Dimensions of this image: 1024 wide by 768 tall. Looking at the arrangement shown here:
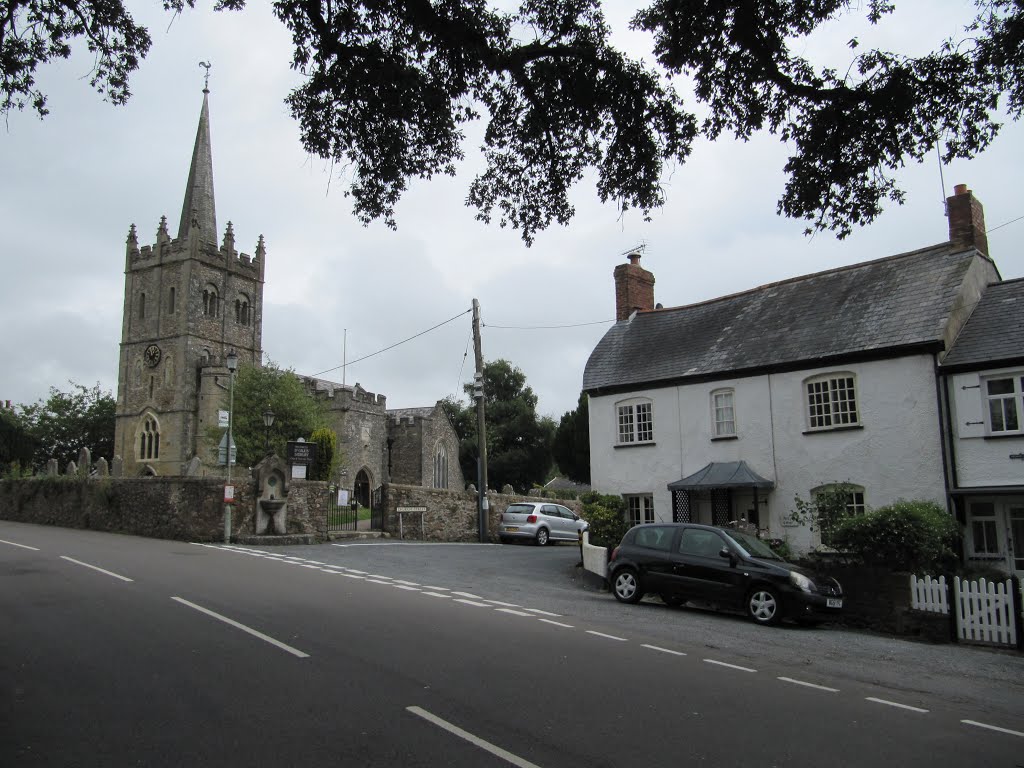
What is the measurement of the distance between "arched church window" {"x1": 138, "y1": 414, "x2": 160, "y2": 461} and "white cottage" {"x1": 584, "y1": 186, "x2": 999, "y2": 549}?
155 feet

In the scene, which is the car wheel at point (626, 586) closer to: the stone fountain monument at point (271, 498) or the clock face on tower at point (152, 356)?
the stone fountain monument at point (271, 498)

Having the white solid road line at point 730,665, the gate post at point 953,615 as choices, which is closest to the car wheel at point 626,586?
the gate post at point 953,615

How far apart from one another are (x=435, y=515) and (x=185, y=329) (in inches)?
1556

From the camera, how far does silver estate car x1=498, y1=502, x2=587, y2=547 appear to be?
29.9 meters

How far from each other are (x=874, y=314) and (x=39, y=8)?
18.3 meters

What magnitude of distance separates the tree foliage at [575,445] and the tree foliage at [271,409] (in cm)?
1657

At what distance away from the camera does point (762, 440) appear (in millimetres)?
20438

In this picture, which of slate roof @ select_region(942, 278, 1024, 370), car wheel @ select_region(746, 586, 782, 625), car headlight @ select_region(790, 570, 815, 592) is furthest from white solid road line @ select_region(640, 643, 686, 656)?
slate roof @ select_region(942, 278, 1024, 370)

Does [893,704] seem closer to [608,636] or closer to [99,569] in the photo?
[608,636]

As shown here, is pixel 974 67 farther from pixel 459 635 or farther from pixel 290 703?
pixel 290 703

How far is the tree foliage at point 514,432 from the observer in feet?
212

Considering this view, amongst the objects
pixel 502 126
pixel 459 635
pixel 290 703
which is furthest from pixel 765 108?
pixel 290 703

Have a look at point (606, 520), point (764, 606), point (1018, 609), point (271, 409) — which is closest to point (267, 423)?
point (606, 520)

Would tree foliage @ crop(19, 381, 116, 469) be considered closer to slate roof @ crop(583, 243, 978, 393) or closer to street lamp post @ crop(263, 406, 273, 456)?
street lamp post @ crop(263, 406, 273, 456)
